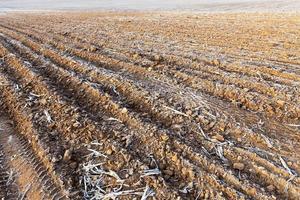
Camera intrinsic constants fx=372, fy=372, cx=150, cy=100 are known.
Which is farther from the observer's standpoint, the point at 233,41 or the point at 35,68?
the point at 233,41

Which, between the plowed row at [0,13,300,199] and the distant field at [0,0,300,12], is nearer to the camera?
the plowed row at [0,13,300,199]

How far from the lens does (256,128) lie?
11.9ft

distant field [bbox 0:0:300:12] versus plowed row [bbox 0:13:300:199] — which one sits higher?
plowed row [bbox 0:13:300:199]

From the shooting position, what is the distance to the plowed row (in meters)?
2.93

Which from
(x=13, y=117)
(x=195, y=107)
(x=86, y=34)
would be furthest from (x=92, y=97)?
(x=86, y=34)

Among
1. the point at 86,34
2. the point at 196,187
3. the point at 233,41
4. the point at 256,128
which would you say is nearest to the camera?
the point at 196,187

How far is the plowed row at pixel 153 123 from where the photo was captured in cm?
293

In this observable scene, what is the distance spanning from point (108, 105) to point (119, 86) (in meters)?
0.59

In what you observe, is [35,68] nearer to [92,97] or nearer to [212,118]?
[92,97]

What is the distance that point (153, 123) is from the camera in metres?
3.75

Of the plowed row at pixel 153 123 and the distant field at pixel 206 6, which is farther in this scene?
the distant field at pixel 206 6

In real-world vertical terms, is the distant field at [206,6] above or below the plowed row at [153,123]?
below

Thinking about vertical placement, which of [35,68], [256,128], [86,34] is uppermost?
[256,128]

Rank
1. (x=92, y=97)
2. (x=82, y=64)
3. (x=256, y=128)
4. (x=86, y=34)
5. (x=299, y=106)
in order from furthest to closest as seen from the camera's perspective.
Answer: (x=86, y=34) < (x=82, y=64) < (x=92, y=97) < (x=299, y=106) < (x=256, y=128)
